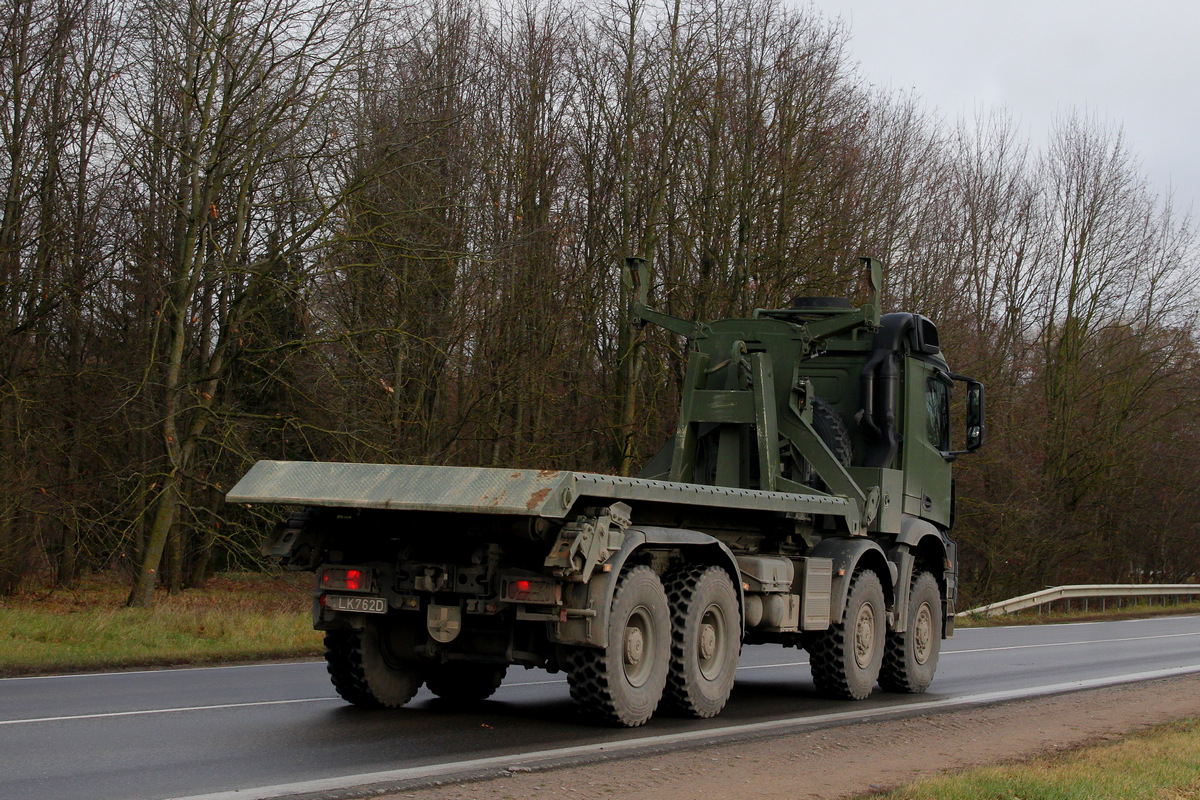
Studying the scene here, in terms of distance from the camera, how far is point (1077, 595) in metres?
29.8

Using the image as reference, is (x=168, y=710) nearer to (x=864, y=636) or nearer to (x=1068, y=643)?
(x=864, y=636)

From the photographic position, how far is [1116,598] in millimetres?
33281

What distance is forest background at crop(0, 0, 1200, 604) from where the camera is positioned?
1858 cm

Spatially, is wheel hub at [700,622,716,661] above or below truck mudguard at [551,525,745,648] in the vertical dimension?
below

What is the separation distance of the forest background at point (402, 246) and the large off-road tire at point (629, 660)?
33.0 ft

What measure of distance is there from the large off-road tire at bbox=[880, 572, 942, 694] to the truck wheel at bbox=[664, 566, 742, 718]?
3.05 metres

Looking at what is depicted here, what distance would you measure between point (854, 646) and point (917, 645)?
153cm

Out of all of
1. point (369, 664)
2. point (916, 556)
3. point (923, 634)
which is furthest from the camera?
point (916, 556)

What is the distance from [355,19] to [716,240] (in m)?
10.0

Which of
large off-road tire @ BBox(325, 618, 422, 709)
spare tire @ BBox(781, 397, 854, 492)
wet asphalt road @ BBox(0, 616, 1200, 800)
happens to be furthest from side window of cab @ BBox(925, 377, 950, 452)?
large off-road tire @ BBox(325, 618, 422, 709)

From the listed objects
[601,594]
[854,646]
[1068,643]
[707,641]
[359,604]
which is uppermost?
[601,594]

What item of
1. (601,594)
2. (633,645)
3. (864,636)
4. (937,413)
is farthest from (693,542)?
(937,413)

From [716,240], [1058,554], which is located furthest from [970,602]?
[716,240]

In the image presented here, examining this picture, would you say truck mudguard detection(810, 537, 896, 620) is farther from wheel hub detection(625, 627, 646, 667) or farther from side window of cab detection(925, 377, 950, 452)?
wheel hub detection(625, 627, 646, 667)
